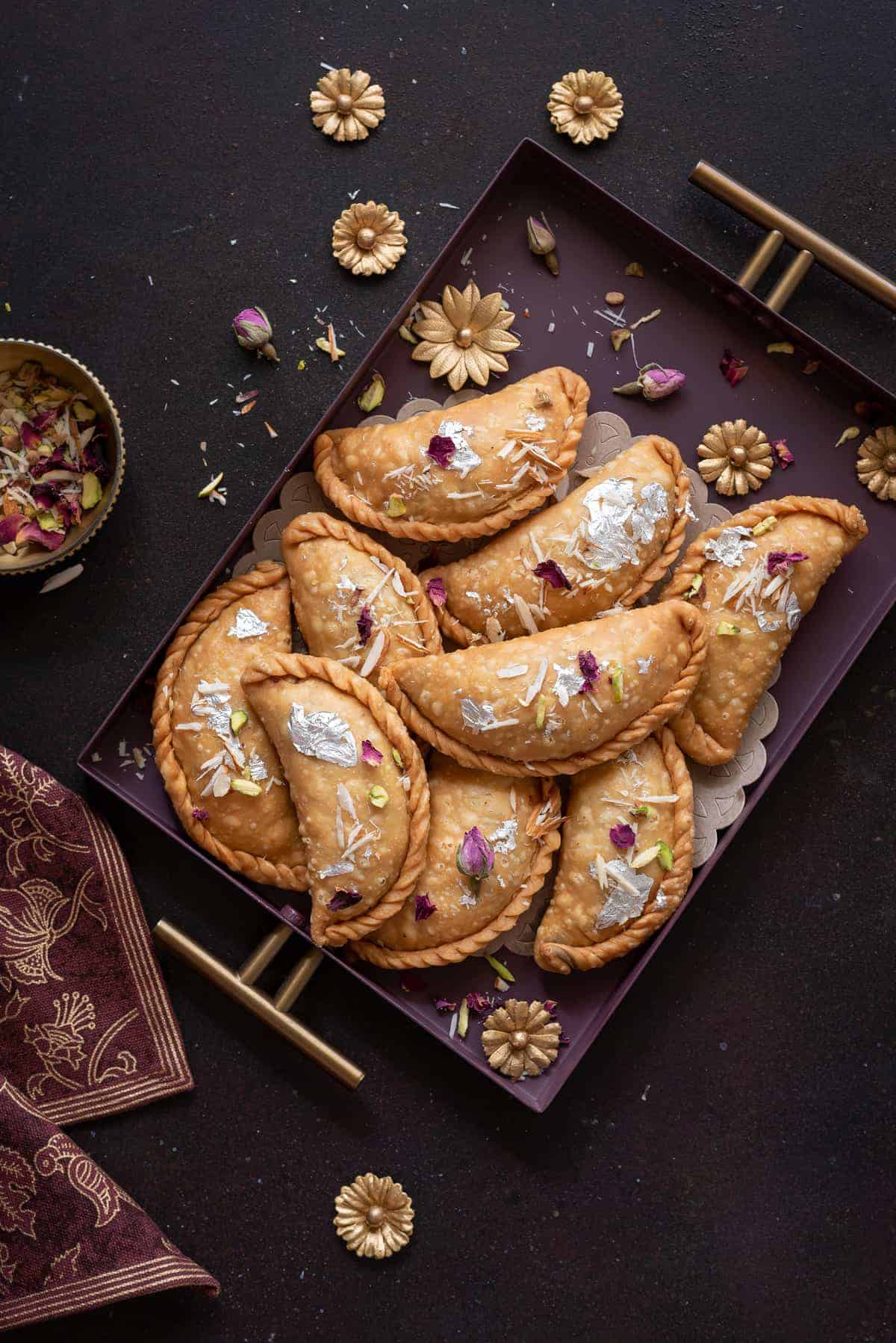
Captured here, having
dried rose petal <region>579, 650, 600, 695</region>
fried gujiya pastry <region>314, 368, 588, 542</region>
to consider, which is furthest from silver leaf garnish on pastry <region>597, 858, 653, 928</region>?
fried gujiya pastry <region>314, 368, 588, 542</region>

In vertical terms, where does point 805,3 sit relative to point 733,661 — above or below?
above

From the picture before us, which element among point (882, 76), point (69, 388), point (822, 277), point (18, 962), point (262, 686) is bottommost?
point (18, 962)

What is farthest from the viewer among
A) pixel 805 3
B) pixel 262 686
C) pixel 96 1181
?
pixel 805 3

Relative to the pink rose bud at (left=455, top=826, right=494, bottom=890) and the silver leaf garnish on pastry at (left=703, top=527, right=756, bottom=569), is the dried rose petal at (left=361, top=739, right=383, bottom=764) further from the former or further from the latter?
the silver leaf garnish on pastry at (left=703, top=527, right=756, bottom=569)

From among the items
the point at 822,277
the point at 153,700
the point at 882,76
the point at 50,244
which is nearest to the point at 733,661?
the point at 822,277

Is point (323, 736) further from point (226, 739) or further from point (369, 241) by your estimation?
point (369, 241)

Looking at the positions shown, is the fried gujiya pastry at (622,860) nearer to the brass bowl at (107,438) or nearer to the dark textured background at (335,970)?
the dark textured background at (335,970)

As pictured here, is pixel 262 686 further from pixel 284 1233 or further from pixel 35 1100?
pixel 284 1233
